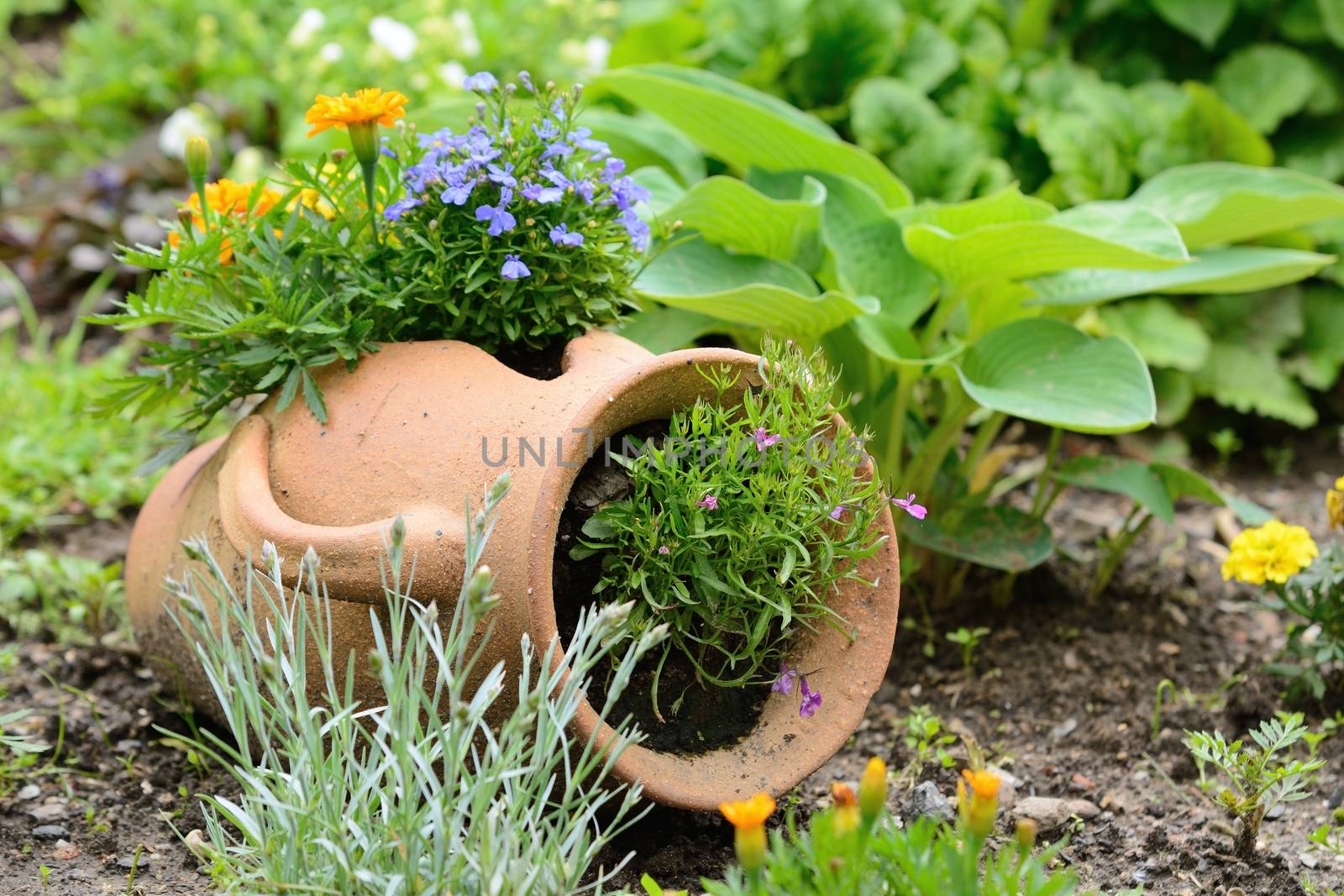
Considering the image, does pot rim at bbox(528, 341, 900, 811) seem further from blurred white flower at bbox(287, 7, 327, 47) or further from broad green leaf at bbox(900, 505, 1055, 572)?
blurred white flower at bbox(287, 7, 327, 47)

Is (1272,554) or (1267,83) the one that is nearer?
(1272,554)

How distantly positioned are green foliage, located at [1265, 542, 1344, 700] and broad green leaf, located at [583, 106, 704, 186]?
4.53 feet

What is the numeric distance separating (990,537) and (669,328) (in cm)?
71

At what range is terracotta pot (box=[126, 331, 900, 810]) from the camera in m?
1.45

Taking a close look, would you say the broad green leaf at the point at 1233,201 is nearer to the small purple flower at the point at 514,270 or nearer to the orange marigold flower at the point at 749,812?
the small purple flower at the point at 514,270

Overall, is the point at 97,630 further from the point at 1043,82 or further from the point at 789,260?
the point at 1043,82

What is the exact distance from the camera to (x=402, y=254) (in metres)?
1.71

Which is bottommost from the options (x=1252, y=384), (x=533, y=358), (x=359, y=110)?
(x=1252, y=384)

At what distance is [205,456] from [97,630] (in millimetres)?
537

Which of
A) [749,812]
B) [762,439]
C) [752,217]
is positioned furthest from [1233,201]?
[749,812]

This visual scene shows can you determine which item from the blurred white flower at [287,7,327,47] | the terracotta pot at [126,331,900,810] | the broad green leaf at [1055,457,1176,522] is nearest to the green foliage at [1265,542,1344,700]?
the broad green leaf at [1055,457,1176,522]

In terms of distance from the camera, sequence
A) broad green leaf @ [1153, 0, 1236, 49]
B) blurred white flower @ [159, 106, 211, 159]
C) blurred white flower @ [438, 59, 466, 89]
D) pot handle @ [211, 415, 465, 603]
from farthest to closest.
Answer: blurred white flower @ [159, 106, 211, 159], blurred white flower @ [438, 59, 466, 89], broad green leaf @ [1153, 0, 1236, 49], pot handle @ [211, 415, 465, 603]

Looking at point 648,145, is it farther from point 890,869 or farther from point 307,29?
point 307,29

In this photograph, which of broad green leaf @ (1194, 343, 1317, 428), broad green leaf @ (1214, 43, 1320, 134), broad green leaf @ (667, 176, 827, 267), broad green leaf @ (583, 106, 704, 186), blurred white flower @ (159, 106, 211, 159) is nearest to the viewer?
broad green leaf @ (667, 176, 827, 267)
